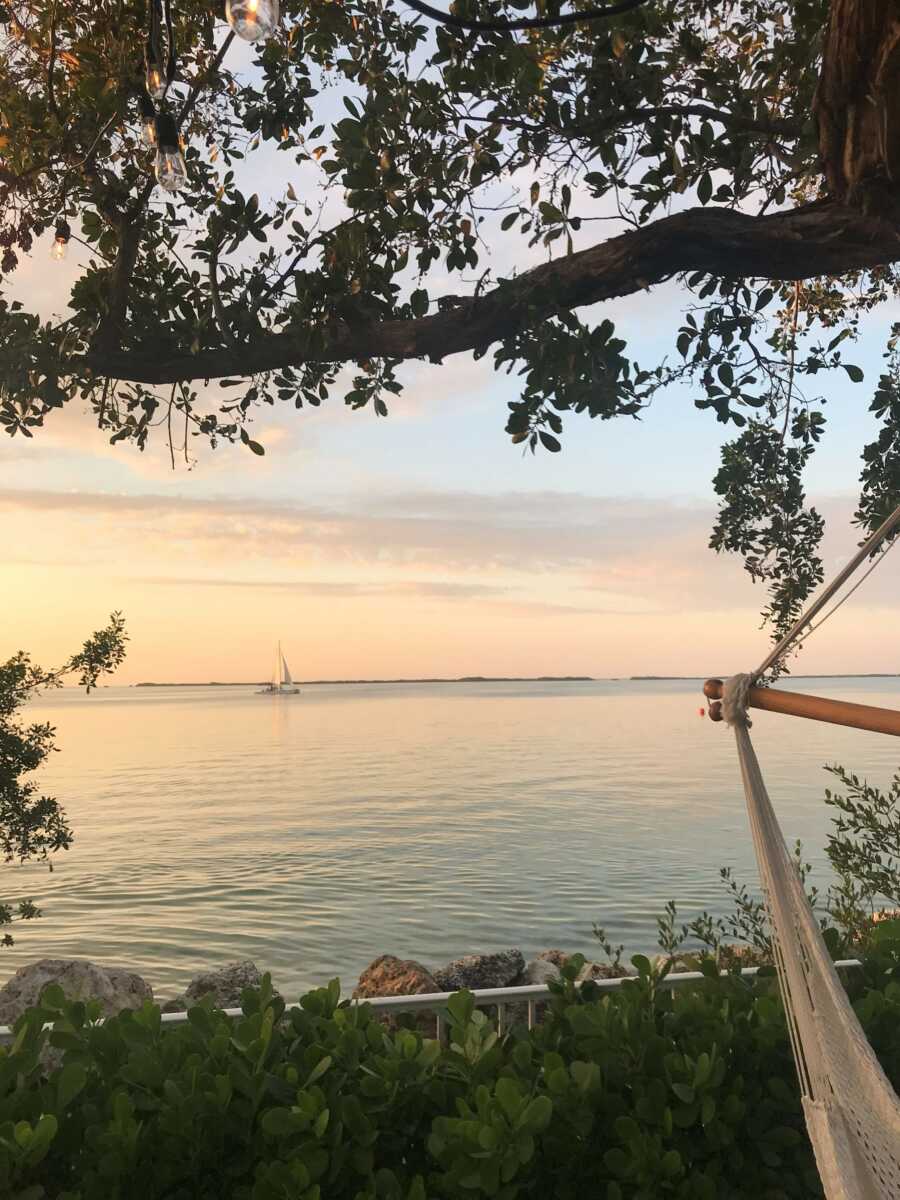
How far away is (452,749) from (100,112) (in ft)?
113

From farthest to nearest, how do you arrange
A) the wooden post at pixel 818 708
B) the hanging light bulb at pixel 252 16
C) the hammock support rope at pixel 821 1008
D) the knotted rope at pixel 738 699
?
the hanging light bulb at pixel 252 16 → the knotted rope at pixel 738 699 → the hammock support rope at pixel 821 1008 → the wooden post at pixel 818 708

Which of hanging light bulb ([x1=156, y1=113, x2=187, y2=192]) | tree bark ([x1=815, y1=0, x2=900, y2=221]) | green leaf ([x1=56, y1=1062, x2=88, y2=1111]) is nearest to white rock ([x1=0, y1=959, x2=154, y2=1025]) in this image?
green leaf ([x1=56, y1=1062, x2=88, y2=1111])

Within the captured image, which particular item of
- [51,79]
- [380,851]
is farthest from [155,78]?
[380,851]

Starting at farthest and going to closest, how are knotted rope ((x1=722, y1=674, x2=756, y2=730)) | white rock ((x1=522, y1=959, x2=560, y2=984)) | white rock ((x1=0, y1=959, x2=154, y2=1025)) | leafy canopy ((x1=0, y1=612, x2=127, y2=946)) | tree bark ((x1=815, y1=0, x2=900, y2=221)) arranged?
1. white rock ((x1=522, y1=959, x2=560, y2=984))
2. leafy canopy ((x1=0, y1=612, x2=127, y2=946))
3. white rock ((x1=0, y1=959, x2=154, y2=1025))
4. tree bark ((x1=815, y1=0, x2=900, y2=221))
5. knotted rope ((x1=722, y1=674, x2=756, y2=730))

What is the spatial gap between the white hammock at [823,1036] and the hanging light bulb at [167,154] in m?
2.10

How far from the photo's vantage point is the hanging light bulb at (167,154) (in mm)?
2756

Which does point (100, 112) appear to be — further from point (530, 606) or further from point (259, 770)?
point (530, 606)

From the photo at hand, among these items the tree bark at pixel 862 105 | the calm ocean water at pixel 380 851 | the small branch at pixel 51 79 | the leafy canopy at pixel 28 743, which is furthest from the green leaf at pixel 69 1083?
the calm ocean water at pixel 380 851

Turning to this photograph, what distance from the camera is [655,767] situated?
98.8 ft

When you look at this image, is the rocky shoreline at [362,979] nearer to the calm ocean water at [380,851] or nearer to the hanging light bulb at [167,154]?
the calm ocean water at [380,851]

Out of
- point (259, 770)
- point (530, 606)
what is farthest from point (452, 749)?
point (530, 606)

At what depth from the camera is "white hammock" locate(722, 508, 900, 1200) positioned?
154 cm

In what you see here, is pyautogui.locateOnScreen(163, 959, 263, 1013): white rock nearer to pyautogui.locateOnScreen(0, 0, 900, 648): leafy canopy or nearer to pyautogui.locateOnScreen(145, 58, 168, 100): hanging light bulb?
pyautogui.locateOnScreen(0, 0, 900, 648): leafy canopy

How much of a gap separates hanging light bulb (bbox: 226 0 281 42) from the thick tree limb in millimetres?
1347
